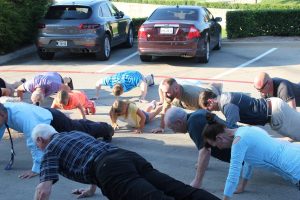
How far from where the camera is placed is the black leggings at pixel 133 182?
416 centimetres

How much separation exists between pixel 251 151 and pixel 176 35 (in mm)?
8349

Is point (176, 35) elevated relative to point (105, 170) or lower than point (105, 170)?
lower

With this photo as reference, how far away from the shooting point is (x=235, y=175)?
4902 millimetres

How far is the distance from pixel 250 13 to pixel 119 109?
11.3 meters

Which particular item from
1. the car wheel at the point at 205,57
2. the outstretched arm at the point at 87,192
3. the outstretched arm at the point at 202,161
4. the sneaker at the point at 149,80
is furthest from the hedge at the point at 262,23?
the outstretched arm at the point at 87,192

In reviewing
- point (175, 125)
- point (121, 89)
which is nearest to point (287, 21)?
point (121, 89)

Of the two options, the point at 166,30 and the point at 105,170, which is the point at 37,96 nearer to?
the point at 105,170

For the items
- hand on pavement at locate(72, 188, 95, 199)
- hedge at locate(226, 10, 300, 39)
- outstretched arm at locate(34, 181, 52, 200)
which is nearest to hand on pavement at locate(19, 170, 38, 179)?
hand on pavement at locate(72, 188, 95, 199)

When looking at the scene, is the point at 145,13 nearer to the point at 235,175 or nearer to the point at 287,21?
the point at 287,21

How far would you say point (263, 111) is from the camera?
6.86 meters

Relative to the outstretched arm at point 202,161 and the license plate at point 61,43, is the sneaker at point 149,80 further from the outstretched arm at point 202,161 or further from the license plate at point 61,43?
the outstretched arm at point 202,161

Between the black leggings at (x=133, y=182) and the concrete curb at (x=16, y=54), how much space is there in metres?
11.2

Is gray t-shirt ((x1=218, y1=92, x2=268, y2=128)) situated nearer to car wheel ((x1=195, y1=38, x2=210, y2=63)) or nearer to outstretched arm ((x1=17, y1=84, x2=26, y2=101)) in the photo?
outstretched arm ((x1=17, y1=84, x2=26, y2=101))

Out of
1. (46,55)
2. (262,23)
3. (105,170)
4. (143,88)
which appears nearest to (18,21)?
(46,55)
